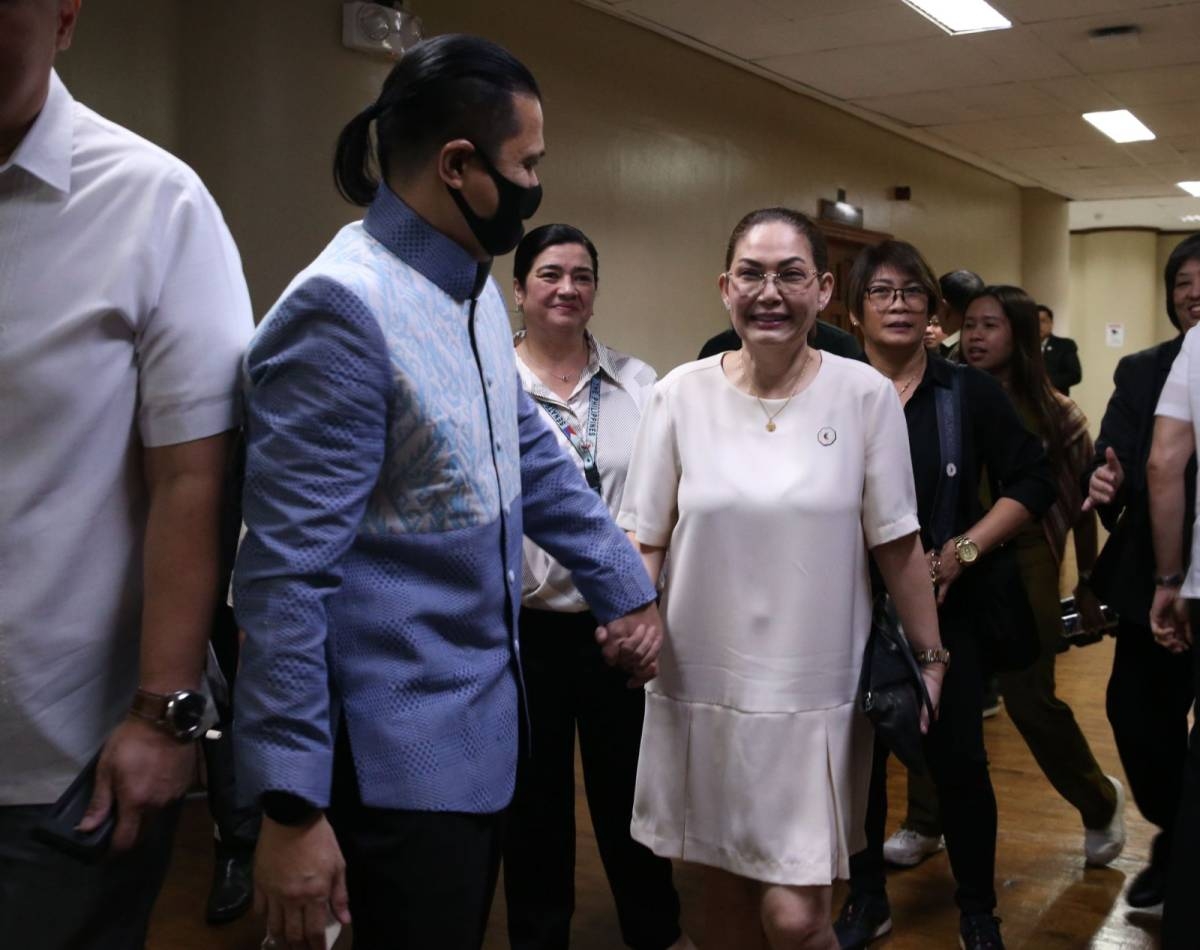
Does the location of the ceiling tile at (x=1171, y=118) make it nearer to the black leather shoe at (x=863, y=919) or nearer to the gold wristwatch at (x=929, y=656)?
the black leather shoe at (x=863, y=919)

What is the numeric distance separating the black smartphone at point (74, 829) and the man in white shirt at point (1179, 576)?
1.90 meters

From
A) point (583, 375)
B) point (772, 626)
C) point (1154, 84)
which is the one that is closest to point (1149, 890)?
point (772, 626)

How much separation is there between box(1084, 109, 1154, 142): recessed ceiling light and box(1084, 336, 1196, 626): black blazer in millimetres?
6563

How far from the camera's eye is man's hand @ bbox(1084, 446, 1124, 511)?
308 centimetres

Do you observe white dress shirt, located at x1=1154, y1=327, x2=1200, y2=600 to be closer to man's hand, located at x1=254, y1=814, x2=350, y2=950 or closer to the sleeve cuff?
man's hand, located at x1=254, y1=814, x2=350, y2=950

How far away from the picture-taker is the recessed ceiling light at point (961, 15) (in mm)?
6293

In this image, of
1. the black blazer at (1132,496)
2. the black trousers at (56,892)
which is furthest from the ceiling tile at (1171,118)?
the black trousers at (56,892)

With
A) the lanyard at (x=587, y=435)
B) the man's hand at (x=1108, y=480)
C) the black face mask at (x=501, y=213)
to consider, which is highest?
the black face mask at (x=501, y=213)

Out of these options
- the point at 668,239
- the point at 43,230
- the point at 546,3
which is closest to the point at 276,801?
the point at 43,230

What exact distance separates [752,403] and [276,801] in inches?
49.1

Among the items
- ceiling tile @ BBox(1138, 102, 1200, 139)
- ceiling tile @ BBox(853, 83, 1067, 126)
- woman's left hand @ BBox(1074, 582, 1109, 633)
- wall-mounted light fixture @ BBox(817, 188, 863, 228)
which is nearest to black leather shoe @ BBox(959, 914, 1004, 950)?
woman's left hand @ BBox(1074, 582, 1109, 633)

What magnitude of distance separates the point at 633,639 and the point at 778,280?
793 mm

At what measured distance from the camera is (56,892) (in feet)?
4.28

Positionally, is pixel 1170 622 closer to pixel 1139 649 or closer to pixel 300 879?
pixel 1139 649
